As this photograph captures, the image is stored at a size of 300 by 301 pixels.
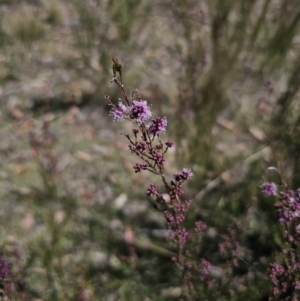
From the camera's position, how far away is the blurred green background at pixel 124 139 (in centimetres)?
224

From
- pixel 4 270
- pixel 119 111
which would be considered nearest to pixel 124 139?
pixel 4 270

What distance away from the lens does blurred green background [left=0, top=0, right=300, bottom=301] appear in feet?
7.35

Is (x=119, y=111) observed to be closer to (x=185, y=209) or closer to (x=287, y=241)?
(x=185, y=209)

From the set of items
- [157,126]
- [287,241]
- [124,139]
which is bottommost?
[287,241]

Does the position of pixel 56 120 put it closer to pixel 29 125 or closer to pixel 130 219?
pixel 29 125

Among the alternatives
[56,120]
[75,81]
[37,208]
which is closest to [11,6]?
[75,81]

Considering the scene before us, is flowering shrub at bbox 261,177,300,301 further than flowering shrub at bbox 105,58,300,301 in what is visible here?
Yes

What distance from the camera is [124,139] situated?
289 centimetres

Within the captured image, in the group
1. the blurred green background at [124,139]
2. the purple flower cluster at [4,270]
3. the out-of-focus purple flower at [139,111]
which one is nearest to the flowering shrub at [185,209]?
the out-of-focus purple flower at [139,111]

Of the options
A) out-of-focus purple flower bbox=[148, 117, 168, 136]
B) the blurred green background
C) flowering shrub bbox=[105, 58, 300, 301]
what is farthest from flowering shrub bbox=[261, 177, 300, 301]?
out-of-focus purple flower bbox=[148, 117, 168, 136]

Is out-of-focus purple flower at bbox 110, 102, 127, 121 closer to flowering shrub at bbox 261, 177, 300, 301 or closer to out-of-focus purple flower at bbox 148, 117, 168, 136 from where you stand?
out-of-focus purple flower at bbox 148, 117, 168, 136

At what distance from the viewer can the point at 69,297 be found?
2072 mm

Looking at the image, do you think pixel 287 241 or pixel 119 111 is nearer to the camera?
pixel 119 111

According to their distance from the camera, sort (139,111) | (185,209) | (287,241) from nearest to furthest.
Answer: (139,111) < (185,209) < (287,241)
